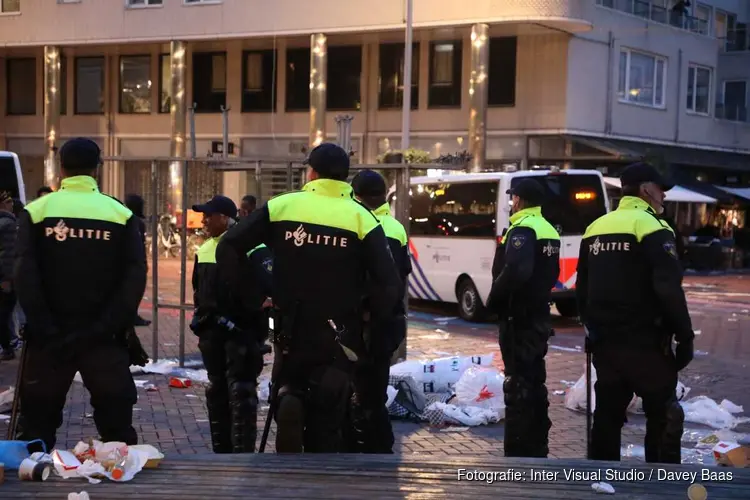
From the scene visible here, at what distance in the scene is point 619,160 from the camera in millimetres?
29062

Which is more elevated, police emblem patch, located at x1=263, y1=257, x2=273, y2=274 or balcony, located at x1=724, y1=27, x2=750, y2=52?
balcony, located at x1=724, y1=27, x2=750, y2=52

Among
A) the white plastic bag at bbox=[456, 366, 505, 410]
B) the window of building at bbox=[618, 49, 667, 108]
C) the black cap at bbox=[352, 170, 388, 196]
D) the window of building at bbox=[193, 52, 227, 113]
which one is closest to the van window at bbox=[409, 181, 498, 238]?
the white plastic bag at bbox=[456, 366, 505, 410]

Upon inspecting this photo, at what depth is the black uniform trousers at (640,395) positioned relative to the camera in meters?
5.68

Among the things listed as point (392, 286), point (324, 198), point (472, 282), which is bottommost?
point (472, 282)

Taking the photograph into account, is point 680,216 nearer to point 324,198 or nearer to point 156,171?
point 156,171

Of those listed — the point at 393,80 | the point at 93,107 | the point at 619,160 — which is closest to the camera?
the point at 619,160

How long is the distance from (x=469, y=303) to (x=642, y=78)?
17898 mm

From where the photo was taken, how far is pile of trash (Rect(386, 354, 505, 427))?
8570mm

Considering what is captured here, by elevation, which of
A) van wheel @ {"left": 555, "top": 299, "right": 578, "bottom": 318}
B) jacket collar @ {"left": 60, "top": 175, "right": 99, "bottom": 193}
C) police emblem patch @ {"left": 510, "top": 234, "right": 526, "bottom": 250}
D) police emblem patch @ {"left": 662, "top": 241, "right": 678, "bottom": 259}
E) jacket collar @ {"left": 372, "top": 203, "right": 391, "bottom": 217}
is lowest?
van wheel @ {"left": 555, "top": 299, "right": 578, "bottom": 318}

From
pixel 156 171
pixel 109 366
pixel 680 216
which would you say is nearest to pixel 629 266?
pixel 109 366

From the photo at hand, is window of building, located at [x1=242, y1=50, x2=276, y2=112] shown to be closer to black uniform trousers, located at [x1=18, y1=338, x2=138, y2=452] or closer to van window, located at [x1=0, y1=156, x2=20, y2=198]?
van window, located at [x1=0, y1=156, x2=20, y2=198]

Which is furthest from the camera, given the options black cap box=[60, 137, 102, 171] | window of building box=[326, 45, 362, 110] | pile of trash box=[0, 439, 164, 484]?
window of building box=[326, 45, 362, 110]

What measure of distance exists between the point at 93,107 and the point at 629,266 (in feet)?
109

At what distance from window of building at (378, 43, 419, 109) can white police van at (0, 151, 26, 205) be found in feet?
62.4
